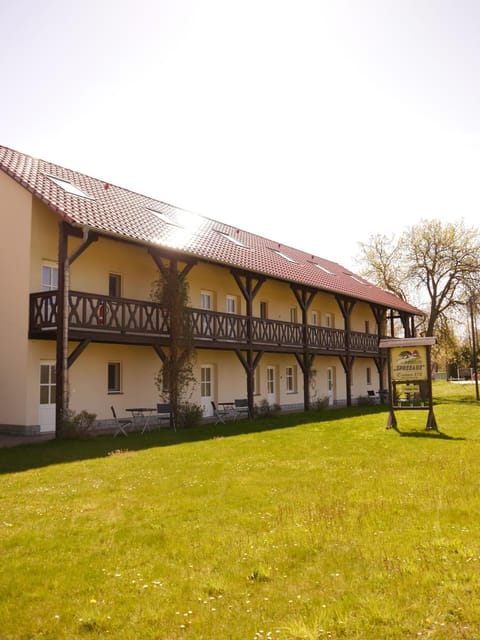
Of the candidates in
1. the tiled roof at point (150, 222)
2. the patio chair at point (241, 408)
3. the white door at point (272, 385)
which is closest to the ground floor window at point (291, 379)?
the white door at point (272, 385)

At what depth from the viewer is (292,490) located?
6828 millimetres

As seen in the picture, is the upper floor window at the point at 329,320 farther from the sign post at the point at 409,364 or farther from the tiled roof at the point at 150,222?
the sign post at the point at 409,364

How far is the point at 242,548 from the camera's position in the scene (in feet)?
15.5

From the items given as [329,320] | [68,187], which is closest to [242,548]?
[68,187]

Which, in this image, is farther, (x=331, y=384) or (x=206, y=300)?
(x=331, y=384)

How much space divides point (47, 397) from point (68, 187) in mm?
5799

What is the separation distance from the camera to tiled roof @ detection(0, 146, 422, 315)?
13.7 meters

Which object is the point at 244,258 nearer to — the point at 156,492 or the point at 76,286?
the point at 76,286

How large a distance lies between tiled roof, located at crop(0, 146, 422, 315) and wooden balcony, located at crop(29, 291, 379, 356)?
1.67 metres

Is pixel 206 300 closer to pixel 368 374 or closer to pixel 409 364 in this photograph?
pixel 409 364

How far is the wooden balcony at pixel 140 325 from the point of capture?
13078mm

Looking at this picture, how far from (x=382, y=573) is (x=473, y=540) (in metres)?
1.15

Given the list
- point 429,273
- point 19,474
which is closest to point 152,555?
point 19,474

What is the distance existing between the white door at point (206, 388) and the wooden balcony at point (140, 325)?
1.90 meters
